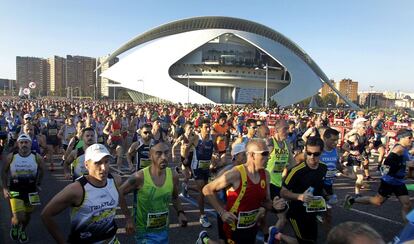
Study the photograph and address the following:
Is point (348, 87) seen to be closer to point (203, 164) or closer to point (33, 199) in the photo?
point (203, 164)

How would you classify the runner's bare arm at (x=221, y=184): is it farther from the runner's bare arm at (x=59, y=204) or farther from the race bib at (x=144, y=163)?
the race bib at (x=144, y=163)

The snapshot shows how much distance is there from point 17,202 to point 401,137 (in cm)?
596

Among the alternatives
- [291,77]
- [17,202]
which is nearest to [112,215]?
[17,202]

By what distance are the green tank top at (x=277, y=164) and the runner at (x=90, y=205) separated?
3.38 m

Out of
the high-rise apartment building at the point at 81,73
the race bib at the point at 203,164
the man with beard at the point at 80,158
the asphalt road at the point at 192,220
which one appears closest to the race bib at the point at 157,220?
the asphalt road at the point at 192,220

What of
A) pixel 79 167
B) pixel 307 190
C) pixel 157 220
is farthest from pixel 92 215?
pixel 79 167

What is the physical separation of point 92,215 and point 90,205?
0.31ft

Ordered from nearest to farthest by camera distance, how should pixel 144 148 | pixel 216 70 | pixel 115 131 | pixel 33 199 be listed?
pixel 33 199, pixel 144 148, pixel 115 131, pixel 216 70

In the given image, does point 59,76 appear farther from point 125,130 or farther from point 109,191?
point 109,191

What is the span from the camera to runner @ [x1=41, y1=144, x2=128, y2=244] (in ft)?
9.80

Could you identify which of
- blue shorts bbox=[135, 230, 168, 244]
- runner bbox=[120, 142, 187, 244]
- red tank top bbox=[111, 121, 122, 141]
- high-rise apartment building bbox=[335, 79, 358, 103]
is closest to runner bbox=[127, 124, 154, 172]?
runner bbox=[120, 142, 187, 244]

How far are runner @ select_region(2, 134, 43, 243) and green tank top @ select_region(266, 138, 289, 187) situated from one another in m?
3.62

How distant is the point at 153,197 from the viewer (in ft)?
11.7

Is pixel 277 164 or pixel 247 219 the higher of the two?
pixel 277 164
